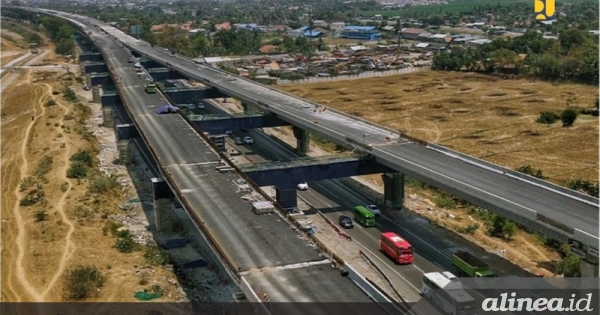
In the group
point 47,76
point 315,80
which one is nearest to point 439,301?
point 315,80

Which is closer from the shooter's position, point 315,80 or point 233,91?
point 233,91

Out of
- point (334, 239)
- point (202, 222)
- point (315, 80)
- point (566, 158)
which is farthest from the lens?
point (315, 80)

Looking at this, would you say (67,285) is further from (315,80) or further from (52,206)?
(315,80)

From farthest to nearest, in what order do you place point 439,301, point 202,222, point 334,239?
point 334,239 → point 202,222 → point 439,301

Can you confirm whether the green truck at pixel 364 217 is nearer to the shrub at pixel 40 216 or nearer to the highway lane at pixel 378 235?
the highway lane at pixel 378 235

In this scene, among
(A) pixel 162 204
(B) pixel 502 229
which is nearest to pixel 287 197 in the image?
(A) pixel 162 204

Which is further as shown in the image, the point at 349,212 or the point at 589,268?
the point at 349,212

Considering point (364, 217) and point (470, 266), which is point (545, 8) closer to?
point (364, 217)
